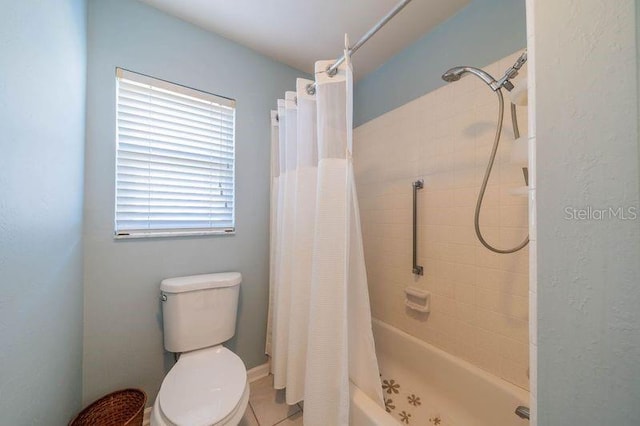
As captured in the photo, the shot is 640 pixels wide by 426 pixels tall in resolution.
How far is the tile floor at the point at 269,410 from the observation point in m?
1.23

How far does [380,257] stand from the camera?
1.70 meters

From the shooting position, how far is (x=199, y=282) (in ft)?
4.05

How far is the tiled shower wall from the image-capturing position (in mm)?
1051

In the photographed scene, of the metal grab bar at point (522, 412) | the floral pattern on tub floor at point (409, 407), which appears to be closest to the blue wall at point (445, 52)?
the metal grab bar at point (522, 412)

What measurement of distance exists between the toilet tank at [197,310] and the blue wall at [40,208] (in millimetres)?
352

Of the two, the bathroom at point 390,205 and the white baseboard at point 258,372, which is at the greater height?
the bathroom at point 390,205

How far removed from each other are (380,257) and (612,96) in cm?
145

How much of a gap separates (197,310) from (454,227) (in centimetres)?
153

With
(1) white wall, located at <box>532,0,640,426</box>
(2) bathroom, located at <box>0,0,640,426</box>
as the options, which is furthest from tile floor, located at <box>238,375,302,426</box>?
(1) white wall, located at <box>532,0,640,426</box>

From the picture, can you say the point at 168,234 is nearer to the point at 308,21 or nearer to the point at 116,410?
the point at 116,410

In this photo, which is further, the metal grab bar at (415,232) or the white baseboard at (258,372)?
the white baseboard at (258,372)

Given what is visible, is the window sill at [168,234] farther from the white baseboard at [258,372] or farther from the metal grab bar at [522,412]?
the metal grab bar at [522,412]

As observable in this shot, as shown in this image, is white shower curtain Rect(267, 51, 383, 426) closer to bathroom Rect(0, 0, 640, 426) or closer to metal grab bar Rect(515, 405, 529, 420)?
bathroom Rect(0, 0, 640, 426)

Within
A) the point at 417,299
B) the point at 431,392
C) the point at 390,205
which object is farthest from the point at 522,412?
the point at 390,205
